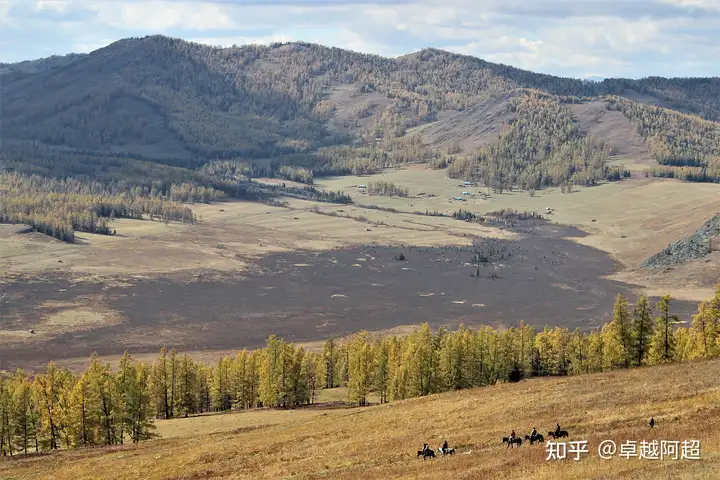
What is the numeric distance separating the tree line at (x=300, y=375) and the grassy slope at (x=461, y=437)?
34.9ft

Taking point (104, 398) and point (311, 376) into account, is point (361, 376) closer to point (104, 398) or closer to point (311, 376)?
point (311, 376)

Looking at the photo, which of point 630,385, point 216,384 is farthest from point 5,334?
point 630,385

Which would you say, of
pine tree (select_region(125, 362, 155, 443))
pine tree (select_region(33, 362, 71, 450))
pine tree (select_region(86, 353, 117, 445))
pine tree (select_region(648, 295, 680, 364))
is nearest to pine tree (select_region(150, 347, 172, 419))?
pine tree (select_region(125, 362, 155, 443))

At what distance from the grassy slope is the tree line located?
10.6 metres

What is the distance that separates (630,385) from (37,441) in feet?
207

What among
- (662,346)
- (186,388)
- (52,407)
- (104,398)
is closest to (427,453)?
(104,398)

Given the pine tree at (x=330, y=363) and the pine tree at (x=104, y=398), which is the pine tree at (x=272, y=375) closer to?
the pine tree at (x=330, y=363)

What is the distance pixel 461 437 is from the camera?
56.2 m

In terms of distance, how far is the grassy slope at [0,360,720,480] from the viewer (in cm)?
4353

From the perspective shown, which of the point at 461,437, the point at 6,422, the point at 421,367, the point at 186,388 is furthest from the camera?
the point at 186,388

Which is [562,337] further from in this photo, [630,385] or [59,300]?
[59,300]

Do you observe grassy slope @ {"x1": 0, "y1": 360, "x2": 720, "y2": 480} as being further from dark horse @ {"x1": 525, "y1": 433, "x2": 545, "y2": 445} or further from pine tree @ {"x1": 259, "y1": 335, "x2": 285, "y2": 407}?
pine tree @ {"x1": 259, "y1": 335, "x2": 285, "y2": 407}

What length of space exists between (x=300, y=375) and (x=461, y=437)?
162ft

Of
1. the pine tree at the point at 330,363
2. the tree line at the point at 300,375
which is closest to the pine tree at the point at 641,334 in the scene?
the tree line at the point at 300,375
